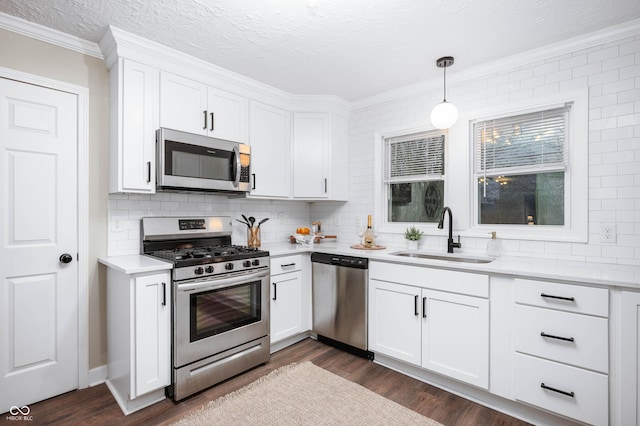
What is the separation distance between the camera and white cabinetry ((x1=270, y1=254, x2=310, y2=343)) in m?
2.94

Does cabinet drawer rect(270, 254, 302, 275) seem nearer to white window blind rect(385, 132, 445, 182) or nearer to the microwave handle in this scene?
the microwave handle

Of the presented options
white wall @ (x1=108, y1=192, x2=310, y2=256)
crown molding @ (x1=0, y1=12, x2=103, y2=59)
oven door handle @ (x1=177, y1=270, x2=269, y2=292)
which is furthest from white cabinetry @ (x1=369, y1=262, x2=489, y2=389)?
crown molding @ (x1=0, y1=12, x2=103, y2=59)

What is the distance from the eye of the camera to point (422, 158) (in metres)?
3.28

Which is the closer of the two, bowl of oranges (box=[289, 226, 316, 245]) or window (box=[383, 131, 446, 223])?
window (box=[383, 131, 446, 223])

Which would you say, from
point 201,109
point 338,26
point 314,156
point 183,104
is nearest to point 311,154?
point 314,156

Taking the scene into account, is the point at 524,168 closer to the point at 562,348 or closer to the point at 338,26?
the point at 562,348

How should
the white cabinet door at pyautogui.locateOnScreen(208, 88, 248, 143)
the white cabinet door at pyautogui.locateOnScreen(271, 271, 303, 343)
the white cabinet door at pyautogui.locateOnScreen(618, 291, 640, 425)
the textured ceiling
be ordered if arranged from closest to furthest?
the white cabinet door at pyautogui.locateOnScreen(618, 291, 640, 425) < the textured ceiling < the white cabinet door at pyautogui.locateOnScreen(208, 88, 248, 143) < the white cabinet door at pyautogui.locateOnScreen(271, 271, 303, 343)

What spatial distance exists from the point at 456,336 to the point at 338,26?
2.31 m

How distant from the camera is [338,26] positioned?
2.19 metres

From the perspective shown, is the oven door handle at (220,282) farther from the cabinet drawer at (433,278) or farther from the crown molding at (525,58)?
the crown molding at (525,58)

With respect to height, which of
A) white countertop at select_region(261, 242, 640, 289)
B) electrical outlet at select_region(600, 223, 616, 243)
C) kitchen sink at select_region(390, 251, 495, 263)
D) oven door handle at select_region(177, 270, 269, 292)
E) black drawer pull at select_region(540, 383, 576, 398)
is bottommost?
black drawer pull at select_region(540, 383, 576, 398)

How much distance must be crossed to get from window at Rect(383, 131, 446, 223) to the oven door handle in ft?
5.20

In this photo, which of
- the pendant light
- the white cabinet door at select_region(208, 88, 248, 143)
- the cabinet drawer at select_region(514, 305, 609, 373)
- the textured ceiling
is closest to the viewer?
the cabinet drawer at select_region(514, 305, 609, 373)

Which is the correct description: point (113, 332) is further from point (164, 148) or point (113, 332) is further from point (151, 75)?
point (151, 75)
